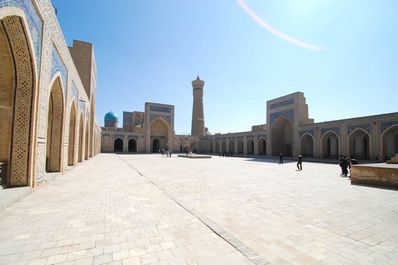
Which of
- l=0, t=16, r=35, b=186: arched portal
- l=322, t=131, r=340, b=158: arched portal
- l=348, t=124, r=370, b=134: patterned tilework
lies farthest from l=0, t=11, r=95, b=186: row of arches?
l=322, t=131, r=340, b=158: arched portal

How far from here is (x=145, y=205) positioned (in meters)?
4.21

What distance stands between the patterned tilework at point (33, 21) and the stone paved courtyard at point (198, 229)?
3449 millimetres

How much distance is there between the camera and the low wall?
6282 millimetres

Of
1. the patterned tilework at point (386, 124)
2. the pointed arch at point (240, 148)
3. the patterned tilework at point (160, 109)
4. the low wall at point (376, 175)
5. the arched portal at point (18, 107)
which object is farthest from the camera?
the pointed arch at point (240, 148)

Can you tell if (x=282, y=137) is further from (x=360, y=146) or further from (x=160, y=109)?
(x=160, y=109)

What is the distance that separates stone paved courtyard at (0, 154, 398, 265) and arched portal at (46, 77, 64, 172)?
3.03m

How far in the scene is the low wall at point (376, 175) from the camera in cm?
628

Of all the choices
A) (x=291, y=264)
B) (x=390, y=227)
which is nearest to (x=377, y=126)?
(x=390, y=227)

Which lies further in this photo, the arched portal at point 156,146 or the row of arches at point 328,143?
the arched portal at point 156,146

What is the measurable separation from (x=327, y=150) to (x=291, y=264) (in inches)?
911

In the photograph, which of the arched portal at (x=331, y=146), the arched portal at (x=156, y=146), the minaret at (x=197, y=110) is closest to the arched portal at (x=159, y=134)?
the arched portal at (x=156, y=146)

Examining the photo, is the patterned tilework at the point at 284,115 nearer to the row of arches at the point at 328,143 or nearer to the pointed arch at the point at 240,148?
the row of arches at the point at 328,143

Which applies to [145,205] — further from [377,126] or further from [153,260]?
[377,126]

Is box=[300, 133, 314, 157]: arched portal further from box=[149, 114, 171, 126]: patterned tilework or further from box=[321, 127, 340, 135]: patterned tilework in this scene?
box=[149, 114, 171, 126]: patterned tilework
